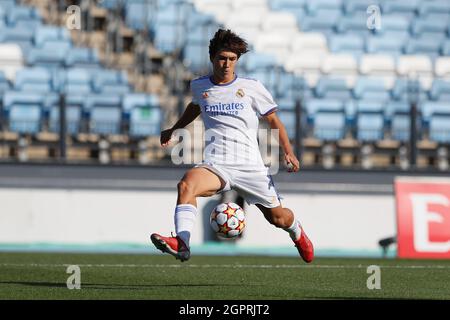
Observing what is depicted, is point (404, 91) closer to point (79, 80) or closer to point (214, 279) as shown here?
point (79, 80)

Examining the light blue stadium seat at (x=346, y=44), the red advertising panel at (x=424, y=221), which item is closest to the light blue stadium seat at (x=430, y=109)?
the light blue stadium seat at (x=346, y=44)

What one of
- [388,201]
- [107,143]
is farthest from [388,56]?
[107,143]

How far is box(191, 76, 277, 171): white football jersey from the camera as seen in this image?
32.1 feet

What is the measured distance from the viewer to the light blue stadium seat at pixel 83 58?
19469 millimetres

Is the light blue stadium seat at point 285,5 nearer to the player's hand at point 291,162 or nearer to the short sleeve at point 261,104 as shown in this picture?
the short sleeve at point 261,104

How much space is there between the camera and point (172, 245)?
29.4 feet

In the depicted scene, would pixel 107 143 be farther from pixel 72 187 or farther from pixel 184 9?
pixel 184 9

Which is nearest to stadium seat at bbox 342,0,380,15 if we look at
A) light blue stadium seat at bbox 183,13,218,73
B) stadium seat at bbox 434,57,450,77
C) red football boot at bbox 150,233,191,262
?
stadium seat at bbox 434,57,450,77

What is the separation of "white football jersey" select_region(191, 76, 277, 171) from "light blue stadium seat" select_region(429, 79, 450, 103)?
11.4 meters

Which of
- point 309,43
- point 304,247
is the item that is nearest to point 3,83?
point 309,43

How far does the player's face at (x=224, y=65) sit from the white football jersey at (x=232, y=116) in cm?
6

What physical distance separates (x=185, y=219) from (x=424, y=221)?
6.93m

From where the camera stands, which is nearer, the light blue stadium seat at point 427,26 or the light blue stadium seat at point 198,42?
the light blue stadium seat at point 198,42

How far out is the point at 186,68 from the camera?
62.6ft
